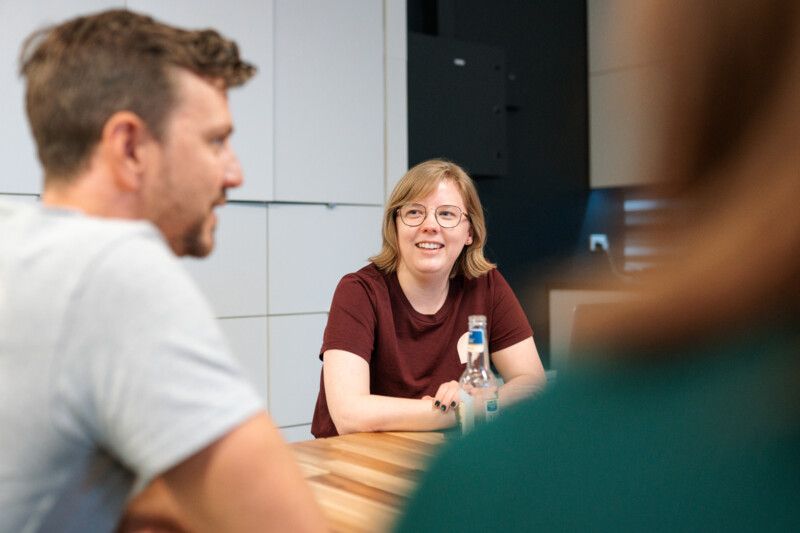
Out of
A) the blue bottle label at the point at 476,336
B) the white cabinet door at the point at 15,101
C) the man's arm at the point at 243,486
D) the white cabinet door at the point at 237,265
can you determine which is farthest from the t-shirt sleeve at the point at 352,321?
the man's arm at the point at 243,486

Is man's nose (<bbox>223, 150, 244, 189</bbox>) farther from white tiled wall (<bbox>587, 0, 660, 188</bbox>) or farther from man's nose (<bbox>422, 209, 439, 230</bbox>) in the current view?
man's nose (<bbox>422, 209, 439, 230</bbox>)

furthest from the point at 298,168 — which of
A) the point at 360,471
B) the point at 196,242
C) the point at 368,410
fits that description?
the point at 196,242

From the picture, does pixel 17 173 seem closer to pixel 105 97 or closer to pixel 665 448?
pixel 105 97

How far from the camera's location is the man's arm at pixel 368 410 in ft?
6.21

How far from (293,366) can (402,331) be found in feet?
4.47

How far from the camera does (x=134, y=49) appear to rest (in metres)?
0.91

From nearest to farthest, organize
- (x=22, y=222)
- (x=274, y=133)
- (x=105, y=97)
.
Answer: (x=22, y=222) < (x=105, y=97) < (x=274, y=133)

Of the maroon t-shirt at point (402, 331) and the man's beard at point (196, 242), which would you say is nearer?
the man's beard at point (196, 242)

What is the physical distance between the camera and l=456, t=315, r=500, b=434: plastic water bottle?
69.2 inches

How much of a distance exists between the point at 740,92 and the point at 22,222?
639 mm

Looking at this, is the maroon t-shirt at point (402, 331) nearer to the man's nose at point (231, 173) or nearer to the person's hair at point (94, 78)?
the man's nose at point (231, 173)

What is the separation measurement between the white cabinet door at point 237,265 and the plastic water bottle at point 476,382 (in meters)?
1.71

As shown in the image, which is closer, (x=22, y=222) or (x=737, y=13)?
(x=737, y=13)

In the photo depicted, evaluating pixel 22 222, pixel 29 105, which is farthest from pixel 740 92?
pixel 29 105
